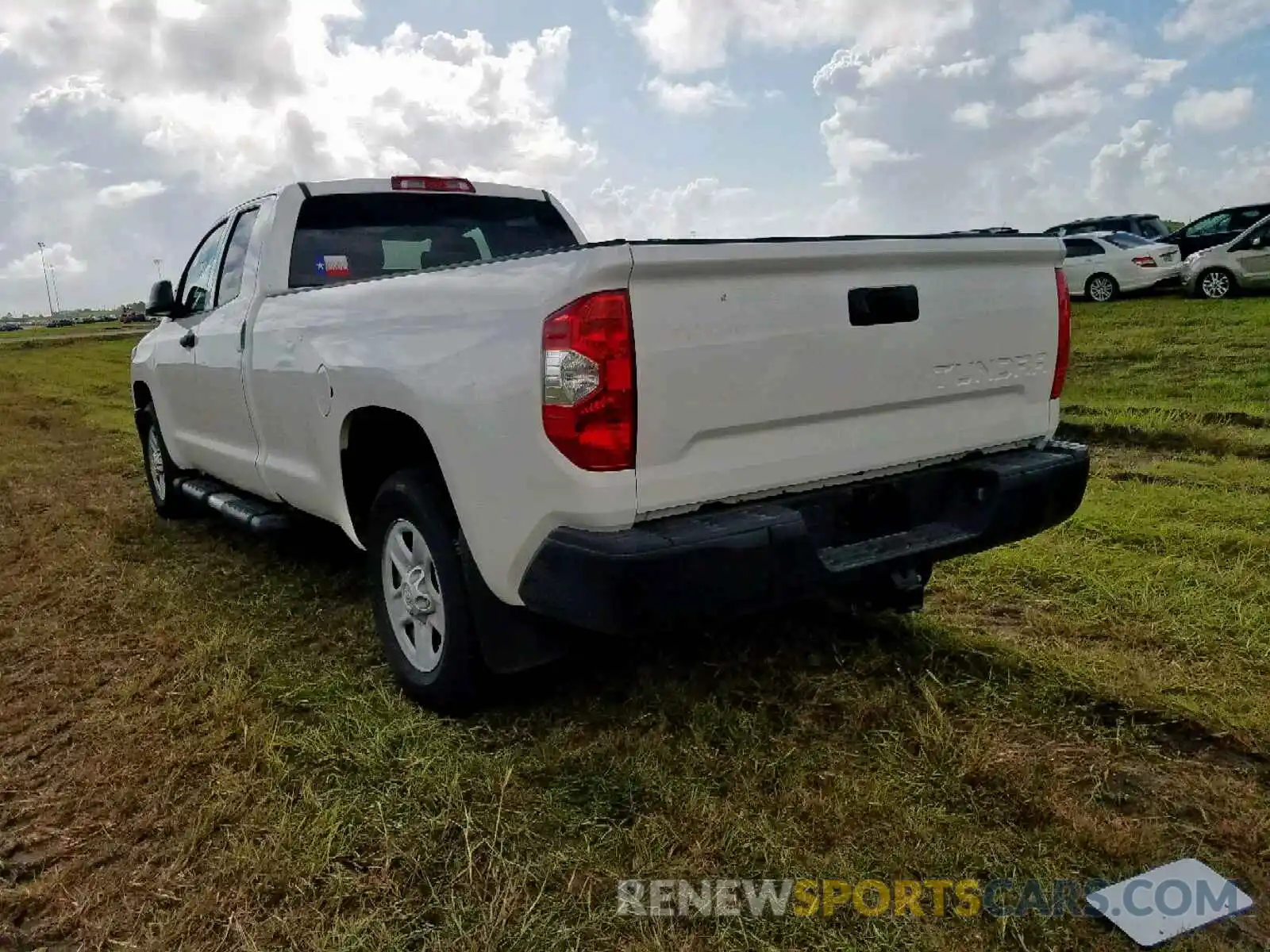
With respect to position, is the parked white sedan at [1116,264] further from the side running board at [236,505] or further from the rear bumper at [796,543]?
the rear bumper at [796,543]

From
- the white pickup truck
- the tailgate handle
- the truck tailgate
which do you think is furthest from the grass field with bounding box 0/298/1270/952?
the tailgate handle

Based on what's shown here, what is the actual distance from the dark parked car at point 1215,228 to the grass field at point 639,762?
16.9m

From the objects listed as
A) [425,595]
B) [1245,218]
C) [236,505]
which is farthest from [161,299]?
[1245,218]

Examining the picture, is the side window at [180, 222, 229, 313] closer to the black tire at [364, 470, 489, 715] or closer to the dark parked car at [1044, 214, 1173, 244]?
the black tire at [364, 470, 489, 715]

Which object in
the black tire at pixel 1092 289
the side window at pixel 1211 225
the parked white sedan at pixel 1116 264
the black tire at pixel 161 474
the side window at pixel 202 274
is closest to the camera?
the side window at pixel 202 274

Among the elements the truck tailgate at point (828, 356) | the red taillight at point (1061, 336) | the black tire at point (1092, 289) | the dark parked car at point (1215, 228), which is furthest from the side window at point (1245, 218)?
the truck tailgate at point (828, 356)

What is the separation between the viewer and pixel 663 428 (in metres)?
2.61

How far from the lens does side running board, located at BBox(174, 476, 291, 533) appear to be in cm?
452

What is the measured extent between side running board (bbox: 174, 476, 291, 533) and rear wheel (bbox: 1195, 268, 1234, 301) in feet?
50.2

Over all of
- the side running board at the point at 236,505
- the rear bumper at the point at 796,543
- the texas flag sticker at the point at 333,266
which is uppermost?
the texas flag sticker at the point at 333,266

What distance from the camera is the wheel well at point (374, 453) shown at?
3.36 meters

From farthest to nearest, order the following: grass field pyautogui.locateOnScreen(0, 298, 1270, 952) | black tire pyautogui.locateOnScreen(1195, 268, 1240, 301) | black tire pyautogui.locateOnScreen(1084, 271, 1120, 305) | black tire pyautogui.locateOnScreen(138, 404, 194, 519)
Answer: black tire pyautogui.locateOnScreen(1084, 271, 1120, 305) → black tire pyautogui.locateOnScreen(1195, 268, 1240, 301) → black tire pyautogui.locateOnScreen(138, 404, 194, 519) → grass field pyautogui.locateOnScreen(0, 298, 1270, 952)

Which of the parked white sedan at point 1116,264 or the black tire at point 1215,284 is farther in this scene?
the parked white sedan at point 1116,264

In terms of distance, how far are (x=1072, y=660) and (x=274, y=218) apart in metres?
3.74
